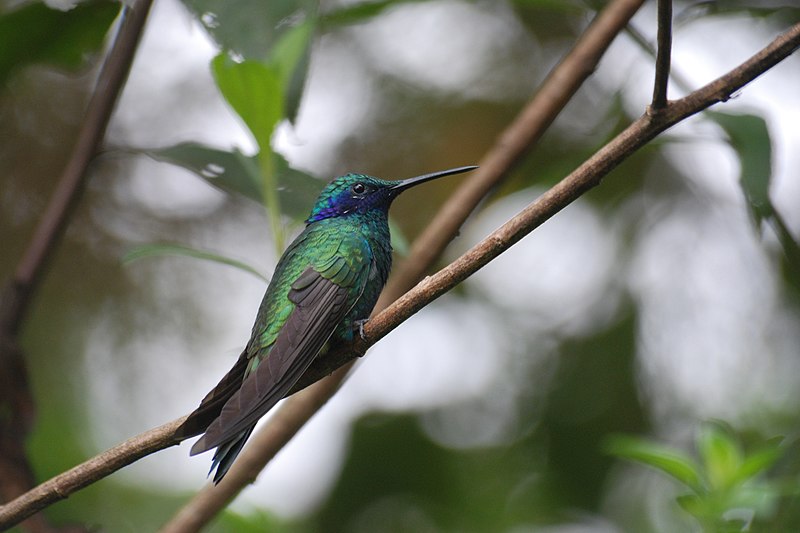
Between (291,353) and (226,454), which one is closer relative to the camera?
(226,454)

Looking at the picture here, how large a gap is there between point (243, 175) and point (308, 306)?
446 mm

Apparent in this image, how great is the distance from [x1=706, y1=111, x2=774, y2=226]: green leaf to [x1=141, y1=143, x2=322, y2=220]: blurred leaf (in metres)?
1.19

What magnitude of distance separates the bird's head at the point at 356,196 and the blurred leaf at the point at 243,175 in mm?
716

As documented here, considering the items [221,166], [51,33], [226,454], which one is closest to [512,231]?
[226,454]

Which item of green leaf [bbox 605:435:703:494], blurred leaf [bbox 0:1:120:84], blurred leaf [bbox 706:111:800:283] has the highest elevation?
blurred leaf [bbox 0:1:120:84]

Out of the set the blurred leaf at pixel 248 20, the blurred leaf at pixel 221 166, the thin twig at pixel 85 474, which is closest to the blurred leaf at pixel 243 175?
the blurred leaf at pixel 221 166

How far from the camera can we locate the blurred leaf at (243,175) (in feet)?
8.71

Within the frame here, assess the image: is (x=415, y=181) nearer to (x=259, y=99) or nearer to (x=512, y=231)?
(x=259, y=99)

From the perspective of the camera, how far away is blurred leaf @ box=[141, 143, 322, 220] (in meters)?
2.66

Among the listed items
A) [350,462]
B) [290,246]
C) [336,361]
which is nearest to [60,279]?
[350,462]

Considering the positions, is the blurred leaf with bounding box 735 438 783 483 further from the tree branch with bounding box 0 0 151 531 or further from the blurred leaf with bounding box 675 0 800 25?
the tree branch with bounding box 0 0 151 531

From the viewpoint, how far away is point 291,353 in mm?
2406

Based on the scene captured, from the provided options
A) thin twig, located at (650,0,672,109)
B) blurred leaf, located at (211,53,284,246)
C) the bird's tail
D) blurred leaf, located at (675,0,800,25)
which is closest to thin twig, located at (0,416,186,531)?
the bird's tail

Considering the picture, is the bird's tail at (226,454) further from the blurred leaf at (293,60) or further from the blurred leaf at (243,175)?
the blurred leaf at (293,60)
